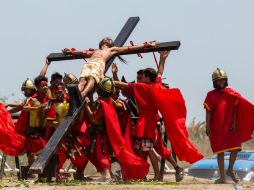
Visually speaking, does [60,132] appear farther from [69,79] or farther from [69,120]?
[69,79]

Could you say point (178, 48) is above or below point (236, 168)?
above

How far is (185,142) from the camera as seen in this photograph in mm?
12961

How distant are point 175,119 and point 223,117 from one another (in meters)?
0.87

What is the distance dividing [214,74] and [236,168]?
205 inches

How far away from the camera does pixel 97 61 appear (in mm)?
12922

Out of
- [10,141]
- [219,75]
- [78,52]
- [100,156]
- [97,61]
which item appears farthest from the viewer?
[10,141]

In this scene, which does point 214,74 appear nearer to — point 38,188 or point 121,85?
point 121,85

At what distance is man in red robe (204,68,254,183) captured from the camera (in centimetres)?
1339

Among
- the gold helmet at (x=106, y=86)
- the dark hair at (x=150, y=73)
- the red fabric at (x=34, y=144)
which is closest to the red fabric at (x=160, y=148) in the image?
the dark hair at (x=150, y=73)

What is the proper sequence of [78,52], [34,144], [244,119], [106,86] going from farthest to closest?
[34,144]
[78,52]
[244,119]
[106,86]

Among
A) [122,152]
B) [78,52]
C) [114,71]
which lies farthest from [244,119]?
[78,52]

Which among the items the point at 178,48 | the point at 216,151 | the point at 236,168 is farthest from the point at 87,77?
the point at 236,168

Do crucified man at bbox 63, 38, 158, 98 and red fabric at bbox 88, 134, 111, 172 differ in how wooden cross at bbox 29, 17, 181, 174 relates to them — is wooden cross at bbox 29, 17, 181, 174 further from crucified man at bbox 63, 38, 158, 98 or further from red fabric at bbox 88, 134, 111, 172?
red fabric at bbox 88, 134, 111, 172

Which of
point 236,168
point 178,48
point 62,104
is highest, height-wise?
point 178,48
